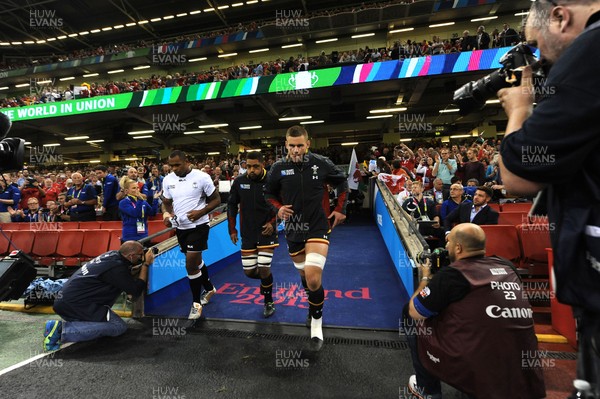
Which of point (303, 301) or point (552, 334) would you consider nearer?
point (552, 334)

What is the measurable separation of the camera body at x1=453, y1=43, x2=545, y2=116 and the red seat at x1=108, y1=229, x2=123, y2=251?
6223 mm

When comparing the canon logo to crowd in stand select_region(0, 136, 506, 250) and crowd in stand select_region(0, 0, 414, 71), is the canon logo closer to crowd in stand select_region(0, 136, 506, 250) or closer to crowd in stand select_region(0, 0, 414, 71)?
crowd in stand select_region(0, 136, 506, 250)

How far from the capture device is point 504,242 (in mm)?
4324

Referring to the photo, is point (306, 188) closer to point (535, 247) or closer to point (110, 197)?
point (535, 247)

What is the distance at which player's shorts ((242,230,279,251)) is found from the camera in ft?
13.9

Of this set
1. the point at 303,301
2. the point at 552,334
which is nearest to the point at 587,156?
the point at 552,334

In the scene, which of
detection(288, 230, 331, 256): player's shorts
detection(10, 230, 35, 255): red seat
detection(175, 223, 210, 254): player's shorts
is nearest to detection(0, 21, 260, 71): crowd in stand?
detection(10, 230, 35, 255): red seat

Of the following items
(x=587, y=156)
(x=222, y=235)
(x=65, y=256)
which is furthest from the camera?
(x=222, y=235)

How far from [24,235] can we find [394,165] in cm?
897

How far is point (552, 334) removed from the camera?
3287 mm

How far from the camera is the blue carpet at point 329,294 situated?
392 cm

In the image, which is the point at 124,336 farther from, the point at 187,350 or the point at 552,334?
the point at 552,334

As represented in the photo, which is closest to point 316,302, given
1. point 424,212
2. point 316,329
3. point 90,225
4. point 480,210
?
point 316,329

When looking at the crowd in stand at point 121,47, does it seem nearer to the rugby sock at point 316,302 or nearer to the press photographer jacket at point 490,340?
the rugby sock at point 316,302
